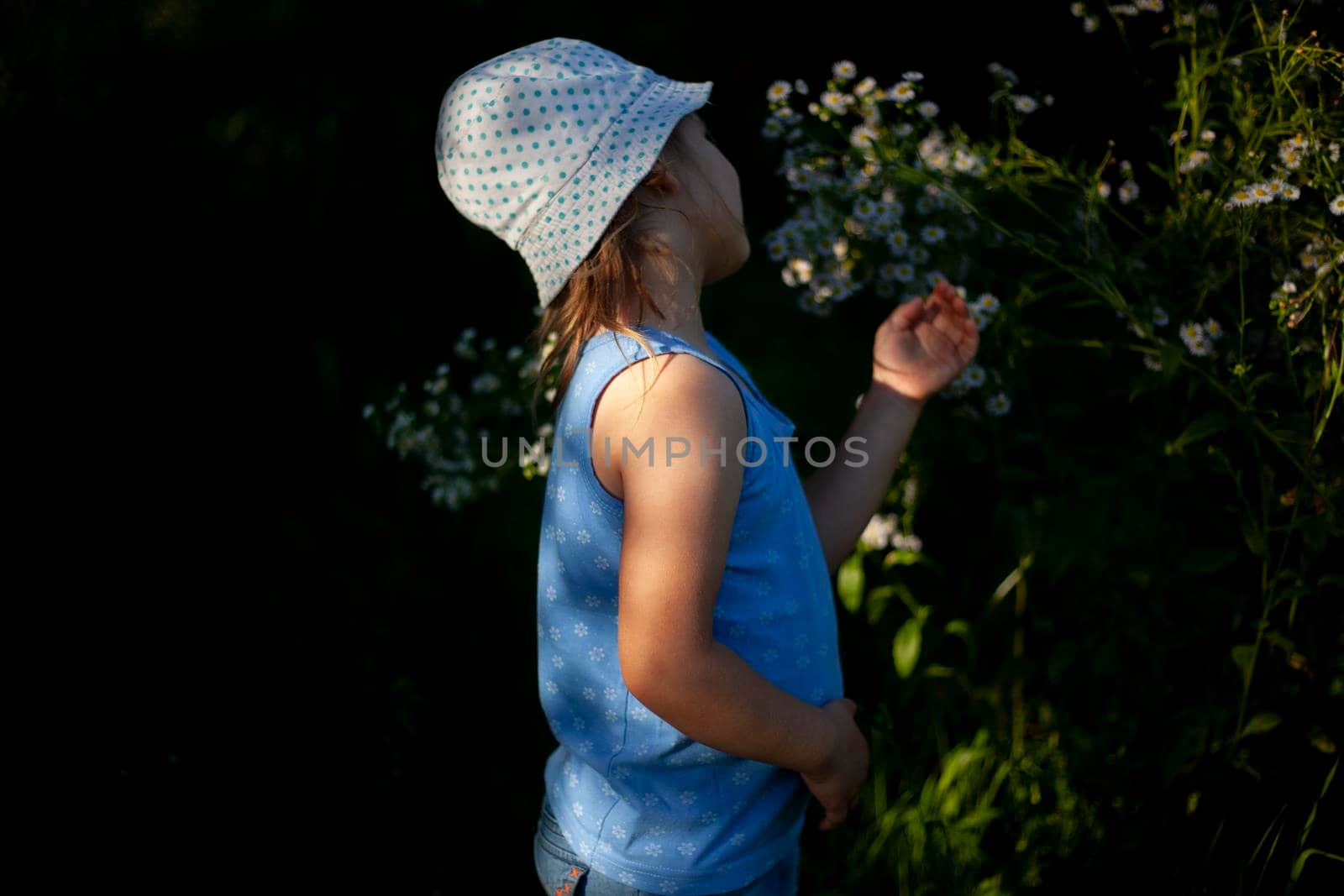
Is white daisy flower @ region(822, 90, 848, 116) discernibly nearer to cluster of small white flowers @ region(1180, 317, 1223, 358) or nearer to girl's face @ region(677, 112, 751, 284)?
girl's face @ region(677, 112, 751, 284)

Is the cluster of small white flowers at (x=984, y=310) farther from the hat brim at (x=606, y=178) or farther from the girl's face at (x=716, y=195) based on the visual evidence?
the hat brim at (x=606, y=178)

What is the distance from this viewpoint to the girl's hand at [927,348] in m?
1.72

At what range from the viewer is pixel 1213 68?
1.58 meters

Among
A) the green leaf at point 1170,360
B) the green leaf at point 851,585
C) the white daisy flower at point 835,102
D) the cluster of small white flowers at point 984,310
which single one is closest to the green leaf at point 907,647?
the green leaf at point 851,585

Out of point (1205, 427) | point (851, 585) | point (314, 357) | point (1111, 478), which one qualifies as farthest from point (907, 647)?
→ point (314, 357)

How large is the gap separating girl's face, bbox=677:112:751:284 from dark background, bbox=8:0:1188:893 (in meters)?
0.80

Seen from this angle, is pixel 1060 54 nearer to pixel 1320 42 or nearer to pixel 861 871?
pixel 1320 42

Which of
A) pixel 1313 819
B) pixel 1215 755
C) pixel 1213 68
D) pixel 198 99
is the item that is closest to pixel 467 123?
pixel 1213 68

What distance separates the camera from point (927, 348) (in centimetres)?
173

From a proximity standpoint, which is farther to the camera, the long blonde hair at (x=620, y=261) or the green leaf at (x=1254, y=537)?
the green leaf at (x=1254, y=537)

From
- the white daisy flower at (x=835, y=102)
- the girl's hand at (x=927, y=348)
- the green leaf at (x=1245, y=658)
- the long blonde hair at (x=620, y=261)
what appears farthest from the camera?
the white daisy flower at (x=835, y=102)

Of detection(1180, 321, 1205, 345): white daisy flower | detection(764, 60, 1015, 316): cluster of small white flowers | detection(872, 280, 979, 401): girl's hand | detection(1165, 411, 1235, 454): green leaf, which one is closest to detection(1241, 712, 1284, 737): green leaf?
detection(1165, 411, 1235, 454): green leaf

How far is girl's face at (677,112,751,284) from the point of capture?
140 cm

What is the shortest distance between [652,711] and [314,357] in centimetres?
223
